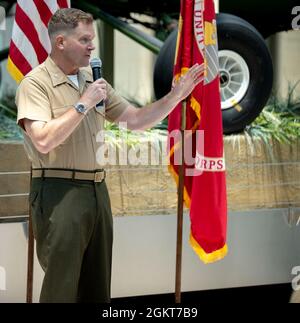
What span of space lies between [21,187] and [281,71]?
3444 mm

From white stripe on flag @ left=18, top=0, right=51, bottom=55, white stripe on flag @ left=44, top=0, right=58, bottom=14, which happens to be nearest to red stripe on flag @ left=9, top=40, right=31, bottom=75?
white stripe on flag @ left=18, top=0, right=51, bottom=55

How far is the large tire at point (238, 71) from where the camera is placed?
4.89 metres

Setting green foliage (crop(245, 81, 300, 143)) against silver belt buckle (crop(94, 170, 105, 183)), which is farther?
green foliage (crop(245, 81, 300, 143))

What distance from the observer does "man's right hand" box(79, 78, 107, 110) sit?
9.77 ft

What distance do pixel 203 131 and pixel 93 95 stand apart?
101 cm

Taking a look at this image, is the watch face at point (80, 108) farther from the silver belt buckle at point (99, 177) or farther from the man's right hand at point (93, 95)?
the silver belt buckle at point (99, 177)

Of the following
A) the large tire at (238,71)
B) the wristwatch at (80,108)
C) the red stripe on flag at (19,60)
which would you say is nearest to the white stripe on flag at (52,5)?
the red stripe on flag at (19,60)

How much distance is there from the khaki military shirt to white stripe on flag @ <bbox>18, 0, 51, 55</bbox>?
0.77m

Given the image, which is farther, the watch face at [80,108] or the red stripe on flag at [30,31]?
the red stripe on flag at [30,31]

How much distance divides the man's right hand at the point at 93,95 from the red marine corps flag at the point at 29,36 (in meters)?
1.04

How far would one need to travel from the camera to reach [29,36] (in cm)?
397

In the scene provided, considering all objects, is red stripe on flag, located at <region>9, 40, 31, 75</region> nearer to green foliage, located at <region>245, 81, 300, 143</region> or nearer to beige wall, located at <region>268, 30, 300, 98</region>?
green foliage, located at <region>245, 81, 300, 143</region>

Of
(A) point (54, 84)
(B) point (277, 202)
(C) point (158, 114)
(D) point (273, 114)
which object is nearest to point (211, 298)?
(B) point (277, 202)

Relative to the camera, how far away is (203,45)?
149 inches
